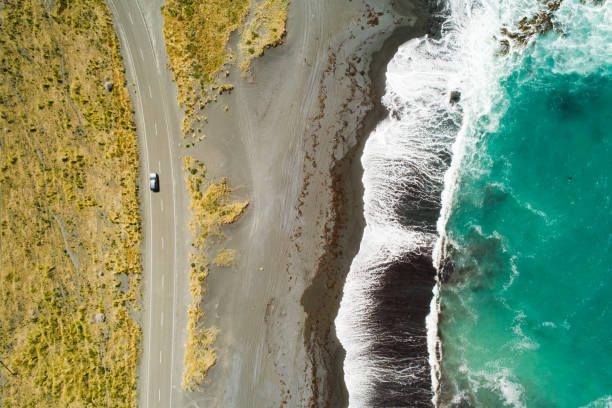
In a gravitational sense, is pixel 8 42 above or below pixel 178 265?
above

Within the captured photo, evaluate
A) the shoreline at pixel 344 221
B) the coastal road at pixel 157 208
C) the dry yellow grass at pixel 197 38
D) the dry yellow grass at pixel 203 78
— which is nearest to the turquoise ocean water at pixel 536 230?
the shoreline at pixel 344 221

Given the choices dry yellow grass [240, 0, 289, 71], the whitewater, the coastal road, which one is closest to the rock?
the whitewater

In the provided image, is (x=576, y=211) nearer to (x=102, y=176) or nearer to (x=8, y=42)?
(x=102, y=176)

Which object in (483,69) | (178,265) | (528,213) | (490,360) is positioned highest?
(483,69)

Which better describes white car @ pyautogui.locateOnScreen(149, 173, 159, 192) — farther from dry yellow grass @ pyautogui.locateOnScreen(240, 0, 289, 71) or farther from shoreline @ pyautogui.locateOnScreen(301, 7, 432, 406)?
shoreline @ pyautogui.locateOnScreen(301, 7, 432, 406)

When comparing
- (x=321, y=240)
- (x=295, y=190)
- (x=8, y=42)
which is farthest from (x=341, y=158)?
(x=8, y=42)

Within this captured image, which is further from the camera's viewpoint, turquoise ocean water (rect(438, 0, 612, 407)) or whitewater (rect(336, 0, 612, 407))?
whitewater (rect(336, 0, 612, 407))
